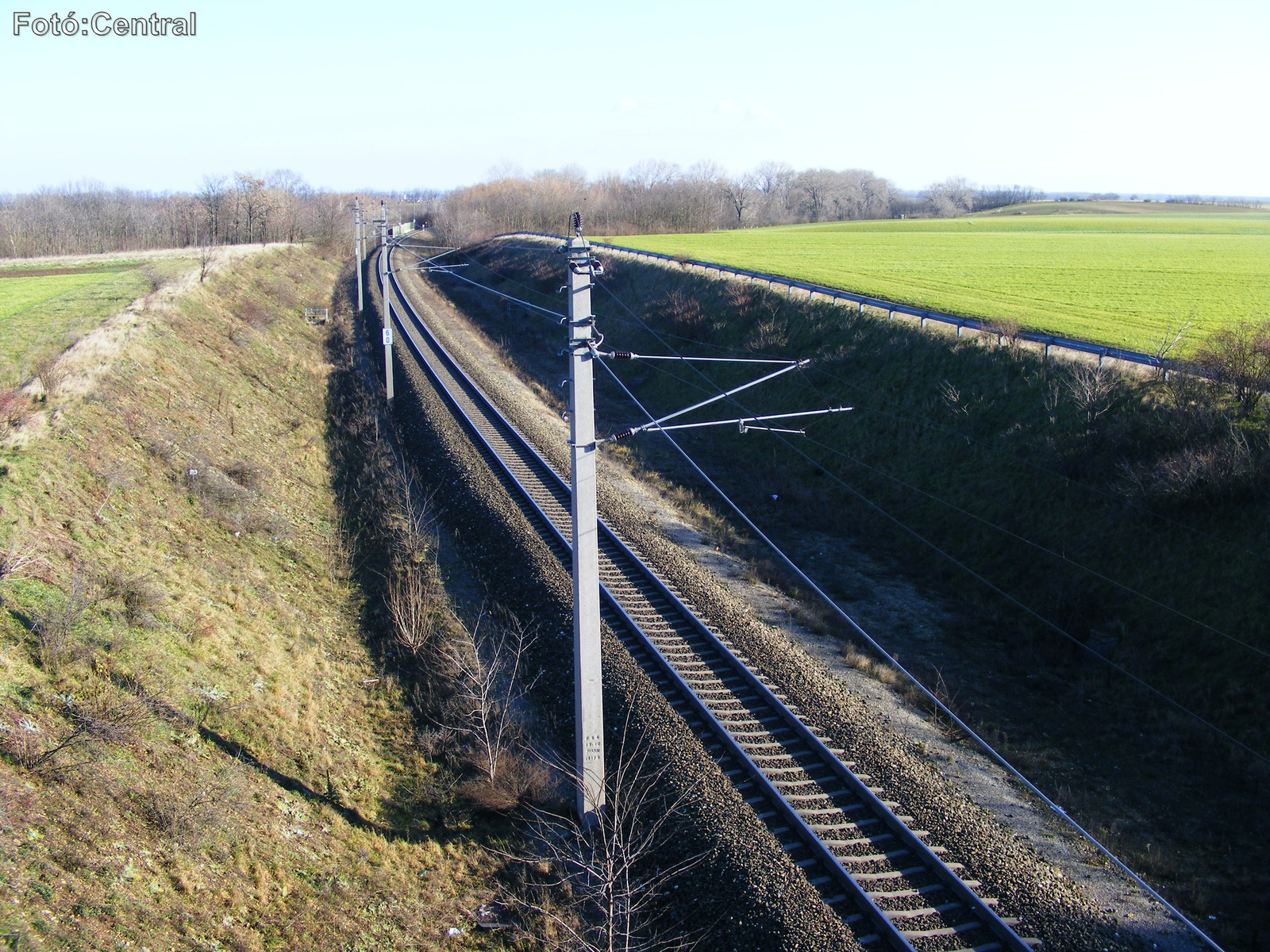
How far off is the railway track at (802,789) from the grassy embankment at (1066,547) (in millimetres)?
3049

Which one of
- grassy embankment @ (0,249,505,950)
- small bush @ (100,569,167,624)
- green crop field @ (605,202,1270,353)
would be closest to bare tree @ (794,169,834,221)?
green crop field @ (605,202,1270,353)

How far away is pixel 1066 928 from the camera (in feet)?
26.9

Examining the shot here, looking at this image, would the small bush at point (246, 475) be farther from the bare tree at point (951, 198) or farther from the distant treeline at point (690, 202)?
the bare tree at point (951, 198)

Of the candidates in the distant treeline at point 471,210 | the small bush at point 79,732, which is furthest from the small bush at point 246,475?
the distant treeline at point 471,210

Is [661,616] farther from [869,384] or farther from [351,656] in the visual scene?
[869,384]

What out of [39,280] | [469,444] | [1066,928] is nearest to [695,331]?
[469,444]

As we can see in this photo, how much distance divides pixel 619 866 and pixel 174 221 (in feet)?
292

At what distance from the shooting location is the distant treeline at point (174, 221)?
6906 cm

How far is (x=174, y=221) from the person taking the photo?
78750 mm

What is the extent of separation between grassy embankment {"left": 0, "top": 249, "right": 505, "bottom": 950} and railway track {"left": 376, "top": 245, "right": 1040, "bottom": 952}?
12.2 ft

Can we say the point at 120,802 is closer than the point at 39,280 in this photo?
Yes

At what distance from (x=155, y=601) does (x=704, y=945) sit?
974 centimetres

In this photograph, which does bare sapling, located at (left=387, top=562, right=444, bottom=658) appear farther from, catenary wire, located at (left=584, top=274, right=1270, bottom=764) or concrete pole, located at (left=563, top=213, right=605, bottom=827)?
catenary wire, located at (left=584, top=274, right=1270, bottom=764)

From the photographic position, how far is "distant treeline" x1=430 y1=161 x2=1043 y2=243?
9162cm
